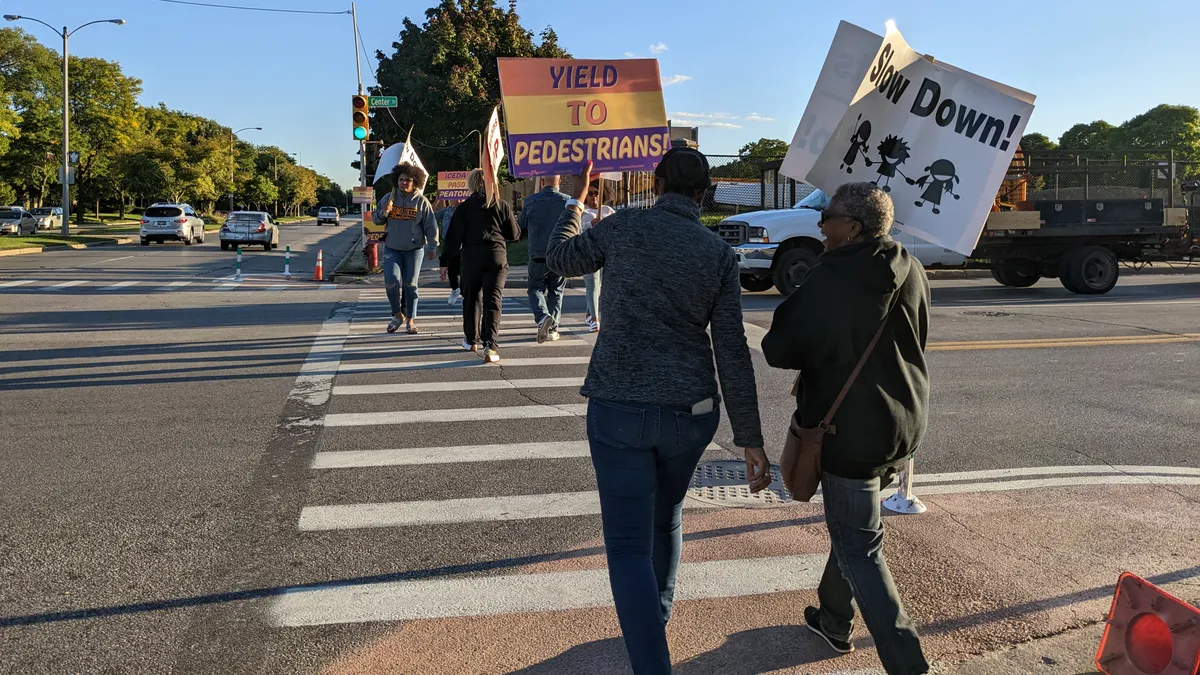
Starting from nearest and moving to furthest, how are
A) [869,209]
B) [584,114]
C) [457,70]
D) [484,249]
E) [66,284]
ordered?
[869,209] → [584,114] → [484,249] → [66,284] → [457,70]

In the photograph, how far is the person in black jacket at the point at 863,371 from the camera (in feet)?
9.80

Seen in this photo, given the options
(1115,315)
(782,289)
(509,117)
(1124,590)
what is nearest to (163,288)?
(782,289)

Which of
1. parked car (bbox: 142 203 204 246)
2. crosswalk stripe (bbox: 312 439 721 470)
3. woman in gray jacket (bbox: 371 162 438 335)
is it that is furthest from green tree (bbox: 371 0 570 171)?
crosswalk stripe (bbox: 312 439 721 470)

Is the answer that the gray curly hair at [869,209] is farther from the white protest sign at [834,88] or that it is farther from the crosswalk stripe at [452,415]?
the crosswalk stripe at [452,415]

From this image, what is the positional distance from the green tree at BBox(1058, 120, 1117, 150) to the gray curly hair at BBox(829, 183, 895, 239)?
84.4 m

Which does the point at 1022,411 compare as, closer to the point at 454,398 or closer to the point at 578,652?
the point at 454,398

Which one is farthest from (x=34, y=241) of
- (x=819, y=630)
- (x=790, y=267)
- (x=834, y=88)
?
(x=819, y=630)

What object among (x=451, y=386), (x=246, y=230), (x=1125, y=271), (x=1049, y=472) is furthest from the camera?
(x=246, y=230)

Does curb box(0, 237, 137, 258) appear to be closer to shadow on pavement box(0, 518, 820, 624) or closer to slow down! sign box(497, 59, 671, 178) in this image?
slow down! sign box(497, 59, 671, 178)

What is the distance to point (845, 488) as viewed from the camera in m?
3.11

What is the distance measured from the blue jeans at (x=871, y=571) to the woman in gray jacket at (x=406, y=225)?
8.14m

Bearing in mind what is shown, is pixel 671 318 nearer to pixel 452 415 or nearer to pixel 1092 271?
pixel 452 415

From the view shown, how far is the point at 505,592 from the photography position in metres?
4.07

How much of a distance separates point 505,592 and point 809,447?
5.39 feet
